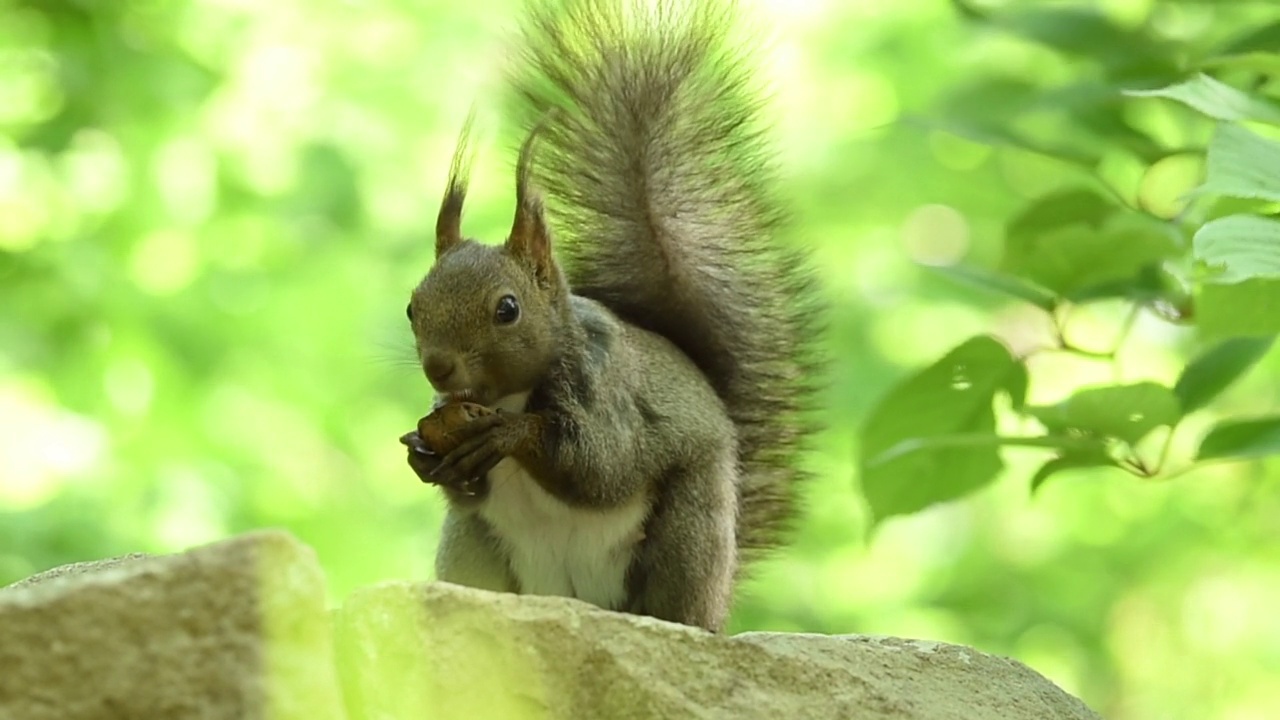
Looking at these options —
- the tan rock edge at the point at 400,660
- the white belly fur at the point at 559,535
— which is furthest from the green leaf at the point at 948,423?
the white belly fur at the point at 559,535

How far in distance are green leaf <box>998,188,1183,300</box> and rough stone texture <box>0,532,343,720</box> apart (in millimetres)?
1179

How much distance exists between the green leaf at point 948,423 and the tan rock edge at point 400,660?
210mm

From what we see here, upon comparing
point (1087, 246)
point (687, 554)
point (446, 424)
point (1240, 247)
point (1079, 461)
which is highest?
point (1240, 247)

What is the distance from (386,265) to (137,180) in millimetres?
923

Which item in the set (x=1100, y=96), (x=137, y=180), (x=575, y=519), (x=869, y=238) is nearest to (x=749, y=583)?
(x=575, y=519)

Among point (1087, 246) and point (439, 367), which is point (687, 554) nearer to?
point (439, 367)

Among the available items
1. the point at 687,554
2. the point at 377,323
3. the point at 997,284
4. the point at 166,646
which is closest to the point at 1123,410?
the point at 997,284

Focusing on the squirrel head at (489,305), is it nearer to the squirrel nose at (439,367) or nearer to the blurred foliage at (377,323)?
the squirrel nose at (439,367)

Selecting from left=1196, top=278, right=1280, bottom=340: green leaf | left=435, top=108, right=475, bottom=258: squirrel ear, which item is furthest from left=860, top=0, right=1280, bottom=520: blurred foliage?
left=435, top=108, right=475, bottom=258: squirrel ear

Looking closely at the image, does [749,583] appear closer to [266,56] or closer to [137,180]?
[137,180]

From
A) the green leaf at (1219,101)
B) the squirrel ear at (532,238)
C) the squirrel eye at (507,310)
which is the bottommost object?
the squirrel eye at (507,310)

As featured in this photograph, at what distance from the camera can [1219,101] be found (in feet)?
5.32

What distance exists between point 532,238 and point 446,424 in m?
0.33

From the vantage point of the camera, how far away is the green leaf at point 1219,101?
1.57 m
